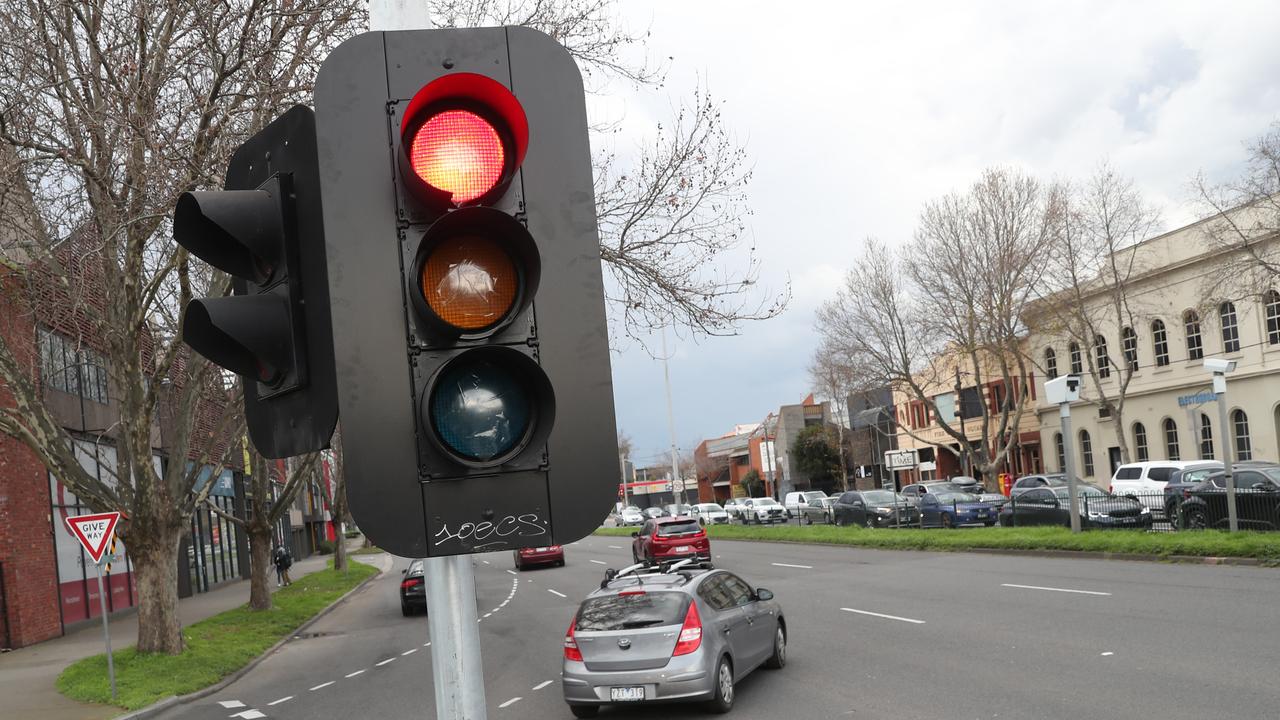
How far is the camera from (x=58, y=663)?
19.5 metres

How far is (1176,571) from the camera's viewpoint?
19797mm

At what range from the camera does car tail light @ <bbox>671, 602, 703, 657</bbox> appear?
35.6 feet

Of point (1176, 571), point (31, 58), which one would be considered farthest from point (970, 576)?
point (31, 58)

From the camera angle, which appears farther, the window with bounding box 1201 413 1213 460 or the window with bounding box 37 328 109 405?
the window with bounding box 1201 413 1213 460

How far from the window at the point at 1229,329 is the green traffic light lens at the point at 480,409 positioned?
46372mm

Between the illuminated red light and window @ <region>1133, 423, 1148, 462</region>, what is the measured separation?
5265cm

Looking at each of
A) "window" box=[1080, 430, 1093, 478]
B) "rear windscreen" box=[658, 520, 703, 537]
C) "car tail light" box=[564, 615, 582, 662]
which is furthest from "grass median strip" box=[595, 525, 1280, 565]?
"window" box=[1080, 430, 1093, 478]

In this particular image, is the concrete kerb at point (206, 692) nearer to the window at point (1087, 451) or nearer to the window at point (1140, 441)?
the window at point (1140, 441)

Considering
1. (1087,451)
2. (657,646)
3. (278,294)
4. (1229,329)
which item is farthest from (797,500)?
(278,294)

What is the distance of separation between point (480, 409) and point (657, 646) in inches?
354

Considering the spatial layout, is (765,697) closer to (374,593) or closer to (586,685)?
(586,685)

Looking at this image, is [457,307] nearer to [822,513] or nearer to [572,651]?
[572,651]

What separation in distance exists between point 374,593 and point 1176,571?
84.0ft

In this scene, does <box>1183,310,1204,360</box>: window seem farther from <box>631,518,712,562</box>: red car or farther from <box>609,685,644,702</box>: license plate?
<box>609,685,644,702</box>: license plate
